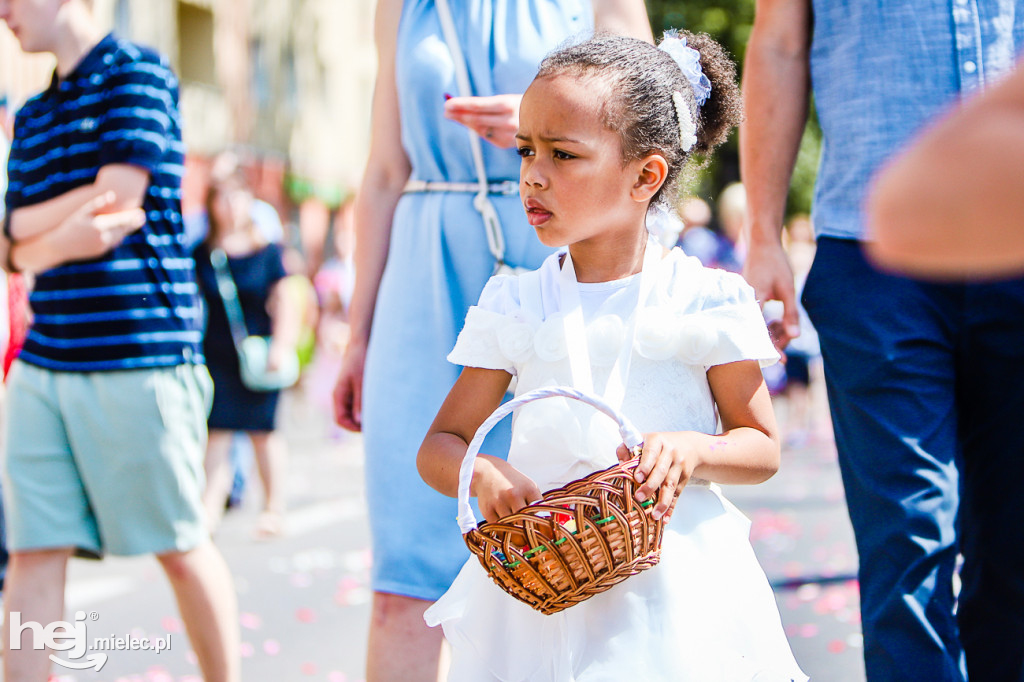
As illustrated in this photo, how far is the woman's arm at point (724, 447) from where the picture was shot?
1736mm

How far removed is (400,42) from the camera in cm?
261

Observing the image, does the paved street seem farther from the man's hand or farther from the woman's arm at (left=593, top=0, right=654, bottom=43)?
the woman's arm at (left=593, top=0, right=654, bottom=43)

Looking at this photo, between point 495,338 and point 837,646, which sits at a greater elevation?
point 495,338

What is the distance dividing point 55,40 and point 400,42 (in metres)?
1.09

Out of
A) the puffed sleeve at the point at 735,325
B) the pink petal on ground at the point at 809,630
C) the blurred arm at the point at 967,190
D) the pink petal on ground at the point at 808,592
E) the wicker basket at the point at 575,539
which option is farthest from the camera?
the pink petal on ground at the point at 808,592

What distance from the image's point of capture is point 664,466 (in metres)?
1.74

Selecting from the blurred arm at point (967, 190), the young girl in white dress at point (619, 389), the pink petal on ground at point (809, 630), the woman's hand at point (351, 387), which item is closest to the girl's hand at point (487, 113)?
the young girl in white dress at point (619, 389)

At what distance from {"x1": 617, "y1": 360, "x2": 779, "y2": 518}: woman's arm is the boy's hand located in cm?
171

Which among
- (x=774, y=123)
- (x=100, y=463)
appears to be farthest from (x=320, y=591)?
(x=774, y=123)

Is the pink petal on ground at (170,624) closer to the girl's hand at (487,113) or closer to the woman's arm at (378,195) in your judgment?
the woman's arm at (378,195)

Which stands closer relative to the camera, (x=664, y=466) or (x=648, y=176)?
(x=664, y=466)

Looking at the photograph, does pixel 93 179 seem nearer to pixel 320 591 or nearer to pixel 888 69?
pixel 888 69

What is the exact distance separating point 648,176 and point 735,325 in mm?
336

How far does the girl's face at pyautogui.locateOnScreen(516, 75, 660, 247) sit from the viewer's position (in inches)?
79.4
